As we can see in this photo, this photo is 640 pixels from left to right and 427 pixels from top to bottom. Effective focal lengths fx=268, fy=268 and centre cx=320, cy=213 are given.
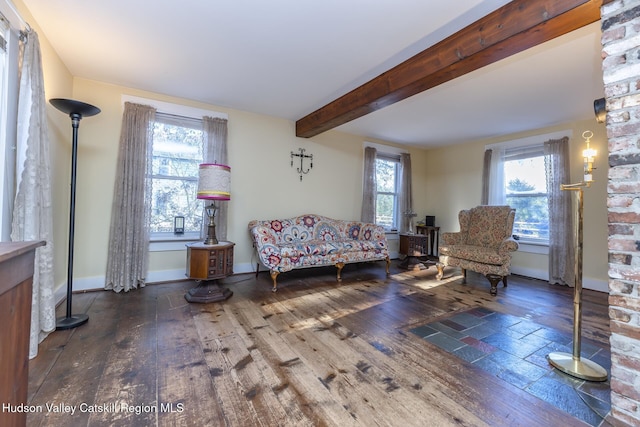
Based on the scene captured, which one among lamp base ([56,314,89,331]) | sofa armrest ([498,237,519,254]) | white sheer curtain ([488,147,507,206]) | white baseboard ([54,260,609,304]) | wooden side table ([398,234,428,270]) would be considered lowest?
lamp base ([56,314,89,331])

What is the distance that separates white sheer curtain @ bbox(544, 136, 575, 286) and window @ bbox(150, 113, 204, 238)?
5.06 meters

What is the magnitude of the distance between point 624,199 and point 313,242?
3.14 meters

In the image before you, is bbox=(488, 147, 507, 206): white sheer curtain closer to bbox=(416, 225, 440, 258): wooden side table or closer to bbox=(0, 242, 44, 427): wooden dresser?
bbox=(416, 225, 440, 258): wooden side table

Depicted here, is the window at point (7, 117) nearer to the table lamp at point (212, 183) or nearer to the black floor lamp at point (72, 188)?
the black floor lamp at point (72, 188)

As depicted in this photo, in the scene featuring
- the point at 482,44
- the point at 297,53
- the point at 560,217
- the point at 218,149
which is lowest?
the point at 560,217

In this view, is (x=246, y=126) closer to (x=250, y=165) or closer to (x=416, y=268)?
(x=250, y=165)

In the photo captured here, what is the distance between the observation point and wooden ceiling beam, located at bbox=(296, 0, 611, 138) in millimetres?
1569

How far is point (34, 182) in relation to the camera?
69.1 inches

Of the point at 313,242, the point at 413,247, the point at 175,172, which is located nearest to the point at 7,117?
the point at 175,172

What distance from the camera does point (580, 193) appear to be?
5.74 ft

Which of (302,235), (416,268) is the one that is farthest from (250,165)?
(416,268)

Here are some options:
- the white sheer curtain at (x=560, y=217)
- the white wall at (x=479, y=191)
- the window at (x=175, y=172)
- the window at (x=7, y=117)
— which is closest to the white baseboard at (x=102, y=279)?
the window at (x=175, y=172)

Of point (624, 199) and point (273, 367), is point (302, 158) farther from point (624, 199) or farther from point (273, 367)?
point (624, 199)

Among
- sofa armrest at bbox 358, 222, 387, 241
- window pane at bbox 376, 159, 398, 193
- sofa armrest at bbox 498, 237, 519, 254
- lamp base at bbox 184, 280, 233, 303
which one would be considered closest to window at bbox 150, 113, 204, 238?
lamp base at bbox 184, 280, 233, 303
